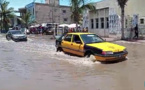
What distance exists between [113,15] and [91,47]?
2158cm

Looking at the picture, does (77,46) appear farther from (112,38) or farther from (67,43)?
(112,38)

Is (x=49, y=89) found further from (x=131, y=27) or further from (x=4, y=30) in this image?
(x=4, y=30)

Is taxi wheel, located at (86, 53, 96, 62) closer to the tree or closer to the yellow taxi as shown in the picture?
the yellow taxi

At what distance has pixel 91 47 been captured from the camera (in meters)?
13.0

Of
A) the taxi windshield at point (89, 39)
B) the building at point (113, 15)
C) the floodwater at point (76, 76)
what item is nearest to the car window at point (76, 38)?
the taxi windshield at point (89, 39)

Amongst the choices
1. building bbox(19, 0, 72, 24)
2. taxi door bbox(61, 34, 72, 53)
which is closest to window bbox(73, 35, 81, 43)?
taxi door bbox(61, 34, 72, 53)

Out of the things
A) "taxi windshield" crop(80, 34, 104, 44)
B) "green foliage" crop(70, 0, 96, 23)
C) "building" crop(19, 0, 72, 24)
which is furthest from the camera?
"building" crop(19, 0, 72, 24)

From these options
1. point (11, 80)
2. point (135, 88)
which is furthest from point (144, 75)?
point (11, 80)

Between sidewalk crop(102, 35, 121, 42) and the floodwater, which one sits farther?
sidewalk crop(102, 35, 121, 42)

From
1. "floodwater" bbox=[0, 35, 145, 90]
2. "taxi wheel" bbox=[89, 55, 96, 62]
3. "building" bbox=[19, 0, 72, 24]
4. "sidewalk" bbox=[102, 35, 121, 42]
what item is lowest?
"floodwater" bbox=[0, 35, 145, 90]

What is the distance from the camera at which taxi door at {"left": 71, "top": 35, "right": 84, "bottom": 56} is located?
13.7 meters

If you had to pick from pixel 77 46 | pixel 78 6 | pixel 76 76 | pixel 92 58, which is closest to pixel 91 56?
pixel 92 58

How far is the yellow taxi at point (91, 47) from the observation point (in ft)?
40.4

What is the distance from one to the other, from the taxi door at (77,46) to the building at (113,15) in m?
17.7
